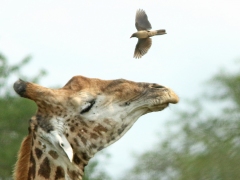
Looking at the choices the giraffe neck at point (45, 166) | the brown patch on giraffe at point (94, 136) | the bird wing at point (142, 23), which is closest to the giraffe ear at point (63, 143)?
the giraffe neck at point (45, 166)

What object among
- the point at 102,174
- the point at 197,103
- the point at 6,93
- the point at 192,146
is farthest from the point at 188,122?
the point at 6,93

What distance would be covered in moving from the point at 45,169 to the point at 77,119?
1.31 ft

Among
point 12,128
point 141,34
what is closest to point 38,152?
point 141,34

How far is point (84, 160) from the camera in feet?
19.2

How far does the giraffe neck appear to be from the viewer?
227 inches

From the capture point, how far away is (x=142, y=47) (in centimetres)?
860

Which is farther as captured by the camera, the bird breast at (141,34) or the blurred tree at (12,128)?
the blurred tree at (12,128)

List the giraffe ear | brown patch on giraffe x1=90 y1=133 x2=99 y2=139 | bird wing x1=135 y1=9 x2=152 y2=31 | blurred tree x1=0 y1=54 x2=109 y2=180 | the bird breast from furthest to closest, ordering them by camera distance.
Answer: blurred tree x1=0 y1=54 x2=109 y2=180 → bird wing x1=135 y1=9 x2=152 y2=31 → the bird breast → brown patch on giraffe x1=90 y1=133 x2=99 y2=139 → the giraffe ear

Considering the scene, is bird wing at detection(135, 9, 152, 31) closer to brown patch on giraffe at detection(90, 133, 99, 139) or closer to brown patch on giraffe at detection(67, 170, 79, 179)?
brown patch on giraffe at detection(90, 133, 99, 139)

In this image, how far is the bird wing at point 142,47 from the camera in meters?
8.58

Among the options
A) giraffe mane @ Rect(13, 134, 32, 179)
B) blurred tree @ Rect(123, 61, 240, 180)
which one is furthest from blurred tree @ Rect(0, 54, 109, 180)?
giraffe mane @ Rect(13, 134, 32, 179)

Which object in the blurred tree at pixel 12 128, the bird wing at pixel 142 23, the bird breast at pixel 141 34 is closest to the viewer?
the bird breast at pixel 141 34

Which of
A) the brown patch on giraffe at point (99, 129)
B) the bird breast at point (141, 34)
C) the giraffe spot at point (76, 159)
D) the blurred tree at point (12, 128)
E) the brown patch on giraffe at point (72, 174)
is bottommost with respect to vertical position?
the blurred tree at point (12, 128)

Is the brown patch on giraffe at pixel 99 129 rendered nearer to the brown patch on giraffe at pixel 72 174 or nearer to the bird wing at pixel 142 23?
the brown patch on giraffe at pixel 72 174
